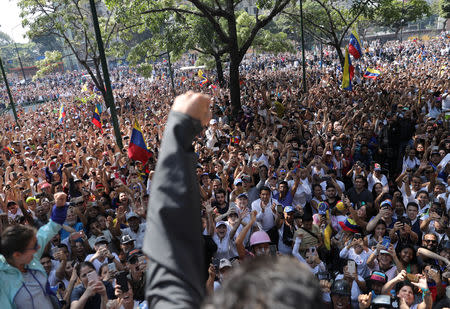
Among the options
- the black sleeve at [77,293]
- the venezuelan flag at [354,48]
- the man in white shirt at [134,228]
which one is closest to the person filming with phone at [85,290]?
the black sleeve at [77,293]

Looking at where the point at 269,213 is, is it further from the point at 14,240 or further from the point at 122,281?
the point at 14,240

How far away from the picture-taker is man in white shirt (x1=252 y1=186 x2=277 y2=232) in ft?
19.3

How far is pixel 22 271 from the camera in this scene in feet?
7.84

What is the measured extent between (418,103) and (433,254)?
8.65 m

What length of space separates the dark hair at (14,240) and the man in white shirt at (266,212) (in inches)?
158

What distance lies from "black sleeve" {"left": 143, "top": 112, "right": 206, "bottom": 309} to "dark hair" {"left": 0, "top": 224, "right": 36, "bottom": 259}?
1.81 metres

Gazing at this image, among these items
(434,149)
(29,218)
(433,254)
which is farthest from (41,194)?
(434,149)

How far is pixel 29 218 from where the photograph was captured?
600 cm

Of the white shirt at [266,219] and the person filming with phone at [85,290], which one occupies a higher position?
the person filming with phone at [85,290]

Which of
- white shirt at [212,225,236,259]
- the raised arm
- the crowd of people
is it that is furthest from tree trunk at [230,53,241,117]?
the raised arm

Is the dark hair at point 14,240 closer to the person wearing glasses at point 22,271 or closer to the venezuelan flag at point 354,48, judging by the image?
the person wearing glasses at point 22,271

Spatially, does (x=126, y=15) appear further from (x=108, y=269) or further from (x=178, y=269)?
(x=178, y=269)

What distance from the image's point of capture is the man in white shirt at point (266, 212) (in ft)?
19.3

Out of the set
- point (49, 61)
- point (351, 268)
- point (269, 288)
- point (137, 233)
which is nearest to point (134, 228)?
point (137, 233)
